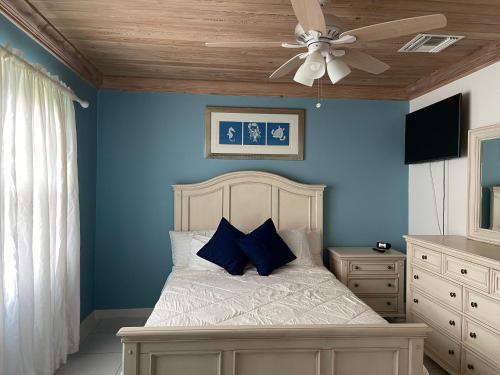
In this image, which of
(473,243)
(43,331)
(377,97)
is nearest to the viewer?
(43,331)

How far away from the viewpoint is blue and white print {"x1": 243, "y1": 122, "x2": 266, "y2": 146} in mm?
3643

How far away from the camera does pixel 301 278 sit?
9.33 ft

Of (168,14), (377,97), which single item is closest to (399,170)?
(377,97)

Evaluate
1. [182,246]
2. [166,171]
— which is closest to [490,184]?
[182,246]

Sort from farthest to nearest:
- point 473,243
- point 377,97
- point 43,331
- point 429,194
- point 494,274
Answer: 1. point 377,97
2. point 429,194
3. point 473,243
4. point 43,331
5. point 494,274

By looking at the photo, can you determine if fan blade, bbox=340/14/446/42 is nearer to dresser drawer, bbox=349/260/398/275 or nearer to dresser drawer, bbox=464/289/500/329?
dresser drawer, bbox=464/289/500/329

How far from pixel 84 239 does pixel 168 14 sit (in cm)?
226

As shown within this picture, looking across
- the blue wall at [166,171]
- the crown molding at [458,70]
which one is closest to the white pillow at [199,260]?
the blue wall at [166,171]

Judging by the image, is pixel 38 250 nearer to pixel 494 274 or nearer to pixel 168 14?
pixel 168 14

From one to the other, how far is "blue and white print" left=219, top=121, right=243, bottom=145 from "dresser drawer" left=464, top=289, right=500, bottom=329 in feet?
8.18

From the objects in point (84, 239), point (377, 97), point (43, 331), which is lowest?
point (43, 331)

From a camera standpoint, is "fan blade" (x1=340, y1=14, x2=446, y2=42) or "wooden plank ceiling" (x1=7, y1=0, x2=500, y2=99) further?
"wooden plank ceiling" (x1=7, y1=0, x2=500, y2=99)

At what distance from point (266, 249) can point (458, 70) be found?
94.9 inches

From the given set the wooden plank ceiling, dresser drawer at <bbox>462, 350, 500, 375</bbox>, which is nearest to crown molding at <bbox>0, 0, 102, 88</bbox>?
the wooden plank ceiling
